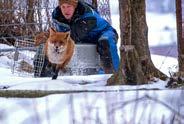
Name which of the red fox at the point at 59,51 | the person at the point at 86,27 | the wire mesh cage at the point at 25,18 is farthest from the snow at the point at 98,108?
the wire mesh cage at the point at 25,18

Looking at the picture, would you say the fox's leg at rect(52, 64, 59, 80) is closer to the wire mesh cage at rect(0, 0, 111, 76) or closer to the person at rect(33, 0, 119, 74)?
the person at rect(33, 0, 119, 74)

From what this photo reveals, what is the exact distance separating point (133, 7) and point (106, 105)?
1.28m

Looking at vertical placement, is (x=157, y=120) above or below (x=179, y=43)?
below

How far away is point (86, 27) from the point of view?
6457 millimetres

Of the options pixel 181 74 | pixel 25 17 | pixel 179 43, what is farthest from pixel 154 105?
pixel 25 17

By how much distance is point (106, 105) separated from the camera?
3.04 meters

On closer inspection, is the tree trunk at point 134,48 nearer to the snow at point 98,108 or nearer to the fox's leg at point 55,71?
the fox's leg at point 55,71

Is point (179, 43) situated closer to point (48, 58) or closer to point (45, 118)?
point (48, 58)

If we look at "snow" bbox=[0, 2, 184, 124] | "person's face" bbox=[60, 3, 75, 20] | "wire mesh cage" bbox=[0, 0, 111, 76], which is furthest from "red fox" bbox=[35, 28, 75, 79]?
"wire mesh cage" bbox=[0, 0, 111, 76]

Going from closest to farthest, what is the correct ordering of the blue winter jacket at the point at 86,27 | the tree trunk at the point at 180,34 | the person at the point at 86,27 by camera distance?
1. the tree trunk at the point at 180,34
2. the person at the point at 86,27
3. the blue winter jacket at the point at 86,27

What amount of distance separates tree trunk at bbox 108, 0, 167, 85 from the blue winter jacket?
6.42ft

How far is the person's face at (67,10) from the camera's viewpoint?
20.4ft

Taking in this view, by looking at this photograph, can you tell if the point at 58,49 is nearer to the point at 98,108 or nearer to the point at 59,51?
the point at 59,51

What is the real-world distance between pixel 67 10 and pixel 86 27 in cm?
32
